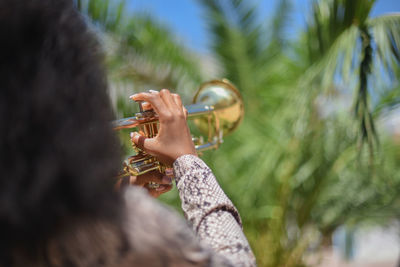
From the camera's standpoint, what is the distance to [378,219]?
331cm

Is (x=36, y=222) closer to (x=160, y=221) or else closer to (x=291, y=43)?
(x=160, y=221)

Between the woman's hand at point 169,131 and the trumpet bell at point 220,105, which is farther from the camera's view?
the trumpet bell at point 220,105

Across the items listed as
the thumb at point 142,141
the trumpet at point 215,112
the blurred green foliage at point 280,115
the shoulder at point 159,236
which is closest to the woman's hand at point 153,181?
the thumb at point 142,141

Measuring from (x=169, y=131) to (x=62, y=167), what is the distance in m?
0.40

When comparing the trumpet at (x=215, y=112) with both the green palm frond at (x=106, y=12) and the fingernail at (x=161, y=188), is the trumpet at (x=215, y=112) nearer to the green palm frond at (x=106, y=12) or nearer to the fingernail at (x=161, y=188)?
the fingernail at (x=161, y=188)

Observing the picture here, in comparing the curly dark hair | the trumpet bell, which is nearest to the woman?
the curly dark hair

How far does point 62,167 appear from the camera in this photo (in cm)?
48

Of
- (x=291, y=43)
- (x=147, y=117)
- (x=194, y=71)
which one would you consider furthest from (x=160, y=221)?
(x=291, y=43)

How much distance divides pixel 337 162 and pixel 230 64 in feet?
4.22

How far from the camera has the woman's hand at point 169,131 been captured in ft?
2.77

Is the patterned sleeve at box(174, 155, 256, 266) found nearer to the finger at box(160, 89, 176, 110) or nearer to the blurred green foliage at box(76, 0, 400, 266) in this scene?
the finger at box(160, 89, 176, 110)

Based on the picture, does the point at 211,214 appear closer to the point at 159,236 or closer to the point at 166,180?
the point at 159,236

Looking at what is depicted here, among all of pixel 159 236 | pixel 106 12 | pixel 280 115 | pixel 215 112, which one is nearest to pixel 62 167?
pixel 159 236

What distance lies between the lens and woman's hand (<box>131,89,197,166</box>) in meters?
0.84
